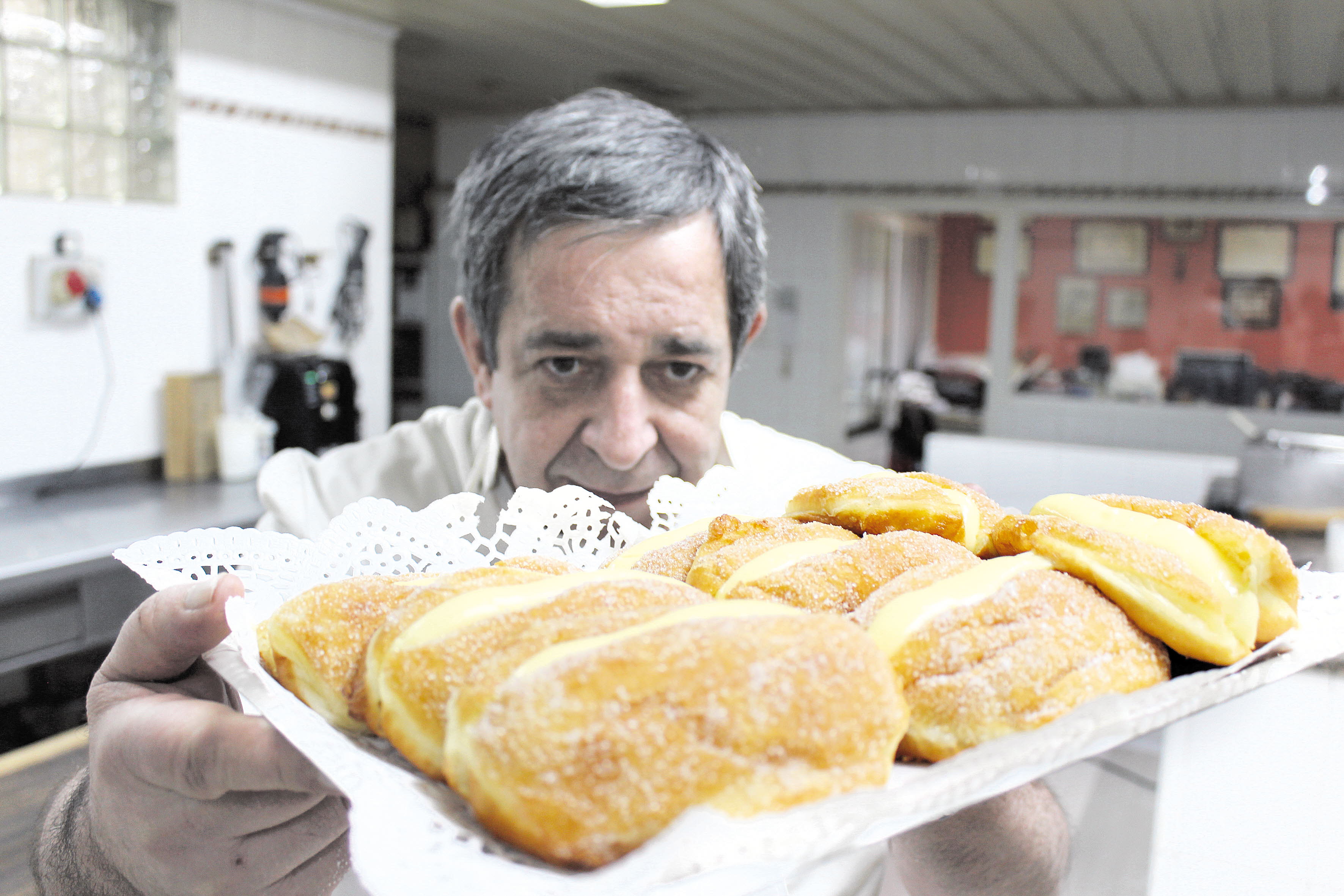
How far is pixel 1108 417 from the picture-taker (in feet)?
20.3

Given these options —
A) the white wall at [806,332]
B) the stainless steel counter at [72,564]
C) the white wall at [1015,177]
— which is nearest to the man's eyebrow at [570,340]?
the stainless steel counter at [72,564]

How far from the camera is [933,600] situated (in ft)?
2.10

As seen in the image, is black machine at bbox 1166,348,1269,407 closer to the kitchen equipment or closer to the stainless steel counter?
the kitchen equipment

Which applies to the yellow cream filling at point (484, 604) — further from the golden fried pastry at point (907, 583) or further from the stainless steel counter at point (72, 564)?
the stainless steel counter at point (72, 564)

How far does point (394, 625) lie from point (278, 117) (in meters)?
4.08

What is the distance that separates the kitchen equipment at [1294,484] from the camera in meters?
2.91

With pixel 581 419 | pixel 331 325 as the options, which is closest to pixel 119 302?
pixel 331 325

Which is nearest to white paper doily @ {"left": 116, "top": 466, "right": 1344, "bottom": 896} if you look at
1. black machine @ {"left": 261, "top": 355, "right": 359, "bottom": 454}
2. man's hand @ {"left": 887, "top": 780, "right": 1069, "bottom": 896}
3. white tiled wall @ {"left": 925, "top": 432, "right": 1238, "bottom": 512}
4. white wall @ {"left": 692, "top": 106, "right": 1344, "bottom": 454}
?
man's hand @ {"left": 887, "top": 780, "right": 1069, "bottom": 896}

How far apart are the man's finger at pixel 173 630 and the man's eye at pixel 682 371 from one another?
0.88 meters

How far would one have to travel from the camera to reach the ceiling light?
375 centimetres

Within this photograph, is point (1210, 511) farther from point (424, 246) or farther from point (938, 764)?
point (424, 246)

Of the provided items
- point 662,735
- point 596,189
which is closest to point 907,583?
point 662,735

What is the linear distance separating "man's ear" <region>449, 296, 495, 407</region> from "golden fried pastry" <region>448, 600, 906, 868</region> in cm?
126

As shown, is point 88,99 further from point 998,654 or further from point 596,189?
point 998,654
